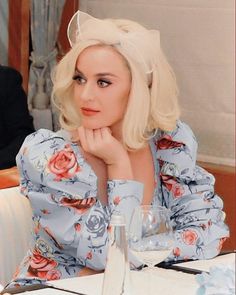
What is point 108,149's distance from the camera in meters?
2.57

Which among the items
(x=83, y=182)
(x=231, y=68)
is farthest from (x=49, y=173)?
(x=231, y=68)

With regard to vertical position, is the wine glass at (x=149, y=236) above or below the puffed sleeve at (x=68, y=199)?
above

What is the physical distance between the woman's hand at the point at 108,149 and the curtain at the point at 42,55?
6.88ft

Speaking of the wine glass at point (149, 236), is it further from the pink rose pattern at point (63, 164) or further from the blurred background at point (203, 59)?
the blurred background at point (203, 59)

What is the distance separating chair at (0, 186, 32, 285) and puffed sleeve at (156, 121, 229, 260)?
0.47m

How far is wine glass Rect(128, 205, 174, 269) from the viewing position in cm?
191

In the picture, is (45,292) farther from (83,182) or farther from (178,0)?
(178,0)

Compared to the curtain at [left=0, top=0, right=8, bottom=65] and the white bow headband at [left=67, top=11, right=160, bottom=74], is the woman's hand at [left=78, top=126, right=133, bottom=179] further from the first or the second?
the curtain at [left=0, top=0, right=8, bottom=65]

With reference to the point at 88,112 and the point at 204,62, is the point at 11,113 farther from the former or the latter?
the point at 88,112

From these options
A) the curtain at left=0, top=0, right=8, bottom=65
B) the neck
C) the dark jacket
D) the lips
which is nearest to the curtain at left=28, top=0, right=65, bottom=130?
the curtain at left=0, top=0, right=8, bottom=65

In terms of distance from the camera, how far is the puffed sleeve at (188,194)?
2654 mm

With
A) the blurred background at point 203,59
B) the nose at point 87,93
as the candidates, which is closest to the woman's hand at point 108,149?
the nose at point 87,93

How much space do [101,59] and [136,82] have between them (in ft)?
0.43

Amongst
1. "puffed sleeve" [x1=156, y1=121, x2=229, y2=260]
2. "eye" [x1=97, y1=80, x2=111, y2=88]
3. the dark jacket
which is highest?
"eye" [x1=97, y1=80, x2=111, y2=88]
